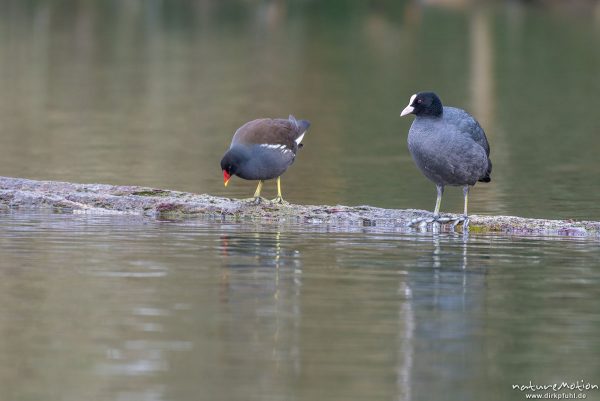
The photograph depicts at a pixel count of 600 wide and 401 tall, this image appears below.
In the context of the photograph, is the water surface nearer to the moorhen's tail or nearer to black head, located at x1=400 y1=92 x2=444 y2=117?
black head, located at x1=400 y1=92 x2=444 y2=117

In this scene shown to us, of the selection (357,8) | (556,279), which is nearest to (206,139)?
(556,279)

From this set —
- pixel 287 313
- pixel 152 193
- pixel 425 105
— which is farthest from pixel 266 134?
pixel 287 313

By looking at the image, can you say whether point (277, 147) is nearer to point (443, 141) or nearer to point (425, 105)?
point (425, 105)

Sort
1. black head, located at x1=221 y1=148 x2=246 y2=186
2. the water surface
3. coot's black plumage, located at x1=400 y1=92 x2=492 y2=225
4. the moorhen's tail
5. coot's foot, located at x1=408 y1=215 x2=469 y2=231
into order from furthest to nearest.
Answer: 1. the moorhen's tail
2. black head, located at x1=221 y1=148 x2=246 y2=186
3. coot's foot, located at x1=408 y1=215 x2=469 y2=231
4. coot's black plumage, located at x1=400 y1=92 x2=492 y2=225
5. the water surface

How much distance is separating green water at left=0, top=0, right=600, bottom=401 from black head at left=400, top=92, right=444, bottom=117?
1.35 m

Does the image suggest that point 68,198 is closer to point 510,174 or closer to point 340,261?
point 340,261

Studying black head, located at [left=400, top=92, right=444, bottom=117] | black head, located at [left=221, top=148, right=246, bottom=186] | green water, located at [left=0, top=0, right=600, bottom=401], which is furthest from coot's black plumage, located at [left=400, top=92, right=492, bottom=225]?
black head, located at [left=221, top=148, right=246, bottom=186]

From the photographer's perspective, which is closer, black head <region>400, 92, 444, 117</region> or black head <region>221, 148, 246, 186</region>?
black head <region>400, 92, 444, 117</region>

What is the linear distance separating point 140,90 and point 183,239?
28331mm

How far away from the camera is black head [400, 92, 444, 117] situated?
16.2 m

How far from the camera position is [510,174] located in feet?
83.6


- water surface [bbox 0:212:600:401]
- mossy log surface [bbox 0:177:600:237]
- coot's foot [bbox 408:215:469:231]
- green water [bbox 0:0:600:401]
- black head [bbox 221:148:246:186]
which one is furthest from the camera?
black head [bbox 221:148:246:186]

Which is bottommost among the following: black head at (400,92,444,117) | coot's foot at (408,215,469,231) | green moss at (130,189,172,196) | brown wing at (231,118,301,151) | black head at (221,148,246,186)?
coot's foot at (408,215,469,231)

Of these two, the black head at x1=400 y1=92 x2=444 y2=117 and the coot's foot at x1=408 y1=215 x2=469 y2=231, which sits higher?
the black head at x1=400 y1=92 x2=444 y2=117
